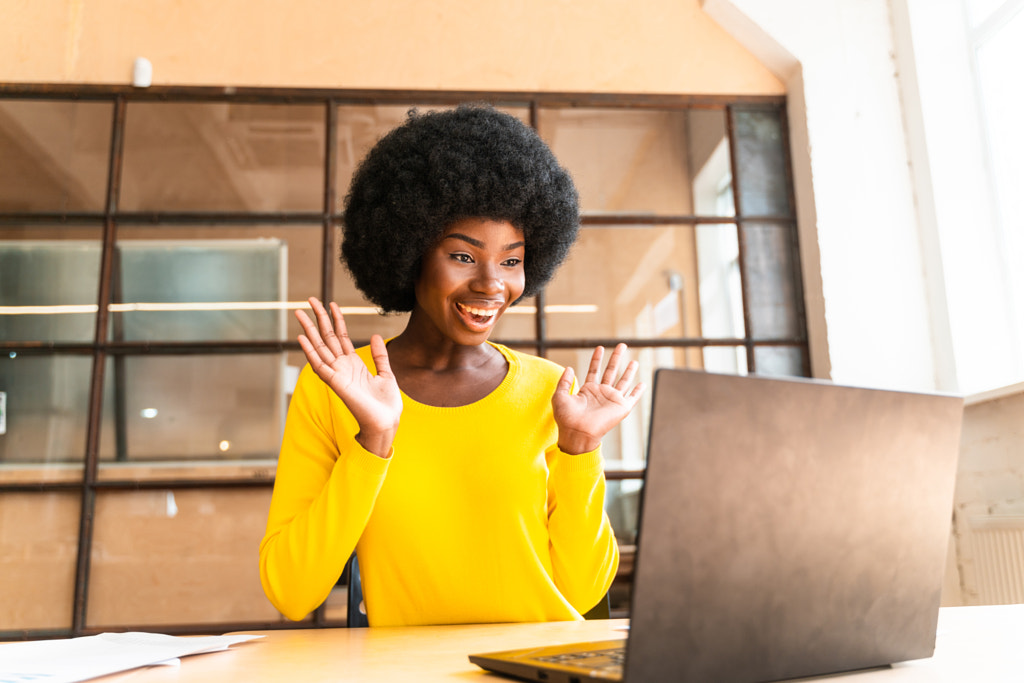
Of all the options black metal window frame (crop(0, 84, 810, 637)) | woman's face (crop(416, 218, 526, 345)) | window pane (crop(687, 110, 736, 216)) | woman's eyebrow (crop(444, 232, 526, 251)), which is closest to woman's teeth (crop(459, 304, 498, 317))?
woman's face (crop(416, 218, 526, 345))

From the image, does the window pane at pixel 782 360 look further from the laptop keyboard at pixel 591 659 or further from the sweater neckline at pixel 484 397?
the laptop keyboard at pixel 591 659

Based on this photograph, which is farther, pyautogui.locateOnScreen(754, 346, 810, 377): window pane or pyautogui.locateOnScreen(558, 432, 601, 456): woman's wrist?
pyautogui.locateOnScreen(754, 346, 810, 377): window pane

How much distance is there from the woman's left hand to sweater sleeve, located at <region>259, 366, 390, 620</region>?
0.97 feet

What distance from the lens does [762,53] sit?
10.4ft

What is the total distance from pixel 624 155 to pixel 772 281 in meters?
0.79

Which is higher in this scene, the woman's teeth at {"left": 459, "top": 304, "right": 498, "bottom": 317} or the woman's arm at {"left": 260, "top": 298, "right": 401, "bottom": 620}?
the woman's teeth at {"left": 459, "top": 304, "right": 498, "bottom": 317}

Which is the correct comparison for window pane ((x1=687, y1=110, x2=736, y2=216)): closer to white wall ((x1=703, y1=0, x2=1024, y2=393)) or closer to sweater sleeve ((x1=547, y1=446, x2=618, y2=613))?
white wall ((x1=703, y1=0, x2=1024, y2=393))

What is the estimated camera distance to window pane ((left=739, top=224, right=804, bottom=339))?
3061 millimetres

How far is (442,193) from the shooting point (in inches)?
53.9

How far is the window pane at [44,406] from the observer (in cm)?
279

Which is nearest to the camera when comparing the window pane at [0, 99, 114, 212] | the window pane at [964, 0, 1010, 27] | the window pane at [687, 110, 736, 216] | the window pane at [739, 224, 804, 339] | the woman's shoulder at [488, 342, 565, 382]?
the woman's shoulder at [488, 342, 565, 382]

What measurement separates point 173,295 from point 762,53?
256cm

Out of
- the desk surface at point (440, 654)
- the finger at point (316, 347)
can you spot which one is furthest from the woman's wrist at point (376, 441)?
the desk surface at point (440, 654)

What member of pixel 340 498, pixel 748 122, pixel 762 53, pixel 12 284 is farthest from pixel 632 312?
pixel 12 284
